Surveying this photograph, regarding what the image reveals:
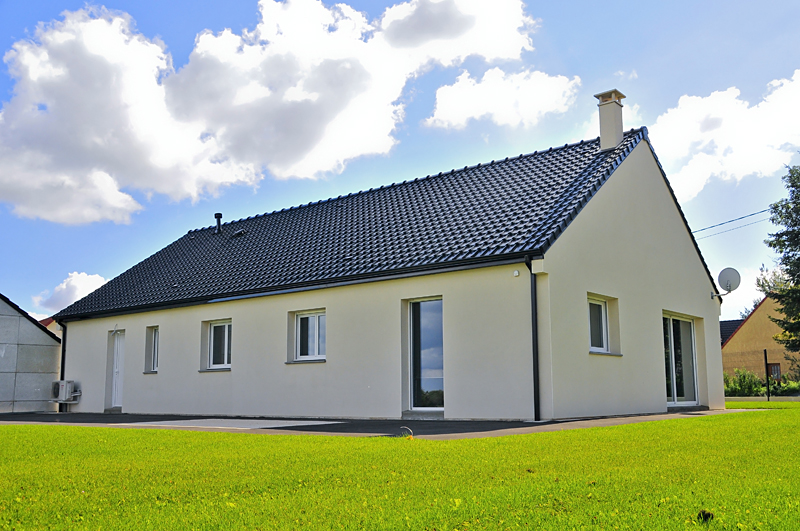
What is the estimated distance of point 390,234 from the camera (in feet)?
47.1

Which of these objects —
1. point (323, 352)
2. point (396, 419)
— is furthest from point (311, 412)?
point (396, 419)

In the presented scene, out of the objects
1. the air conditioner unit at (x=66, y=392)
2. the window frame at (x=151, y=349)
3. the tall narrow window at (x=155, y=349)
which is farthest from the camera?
the air conditioner unit at (x=66, y=392)

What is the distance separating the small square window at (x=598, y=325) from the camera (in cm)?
1241

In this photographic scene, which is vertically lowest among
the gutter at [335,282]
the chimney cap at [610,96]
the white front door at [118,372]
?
the white front door at [118,372]

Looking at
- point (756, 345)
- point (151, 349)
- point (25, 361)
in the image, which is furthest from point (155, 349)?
point (756, 345)

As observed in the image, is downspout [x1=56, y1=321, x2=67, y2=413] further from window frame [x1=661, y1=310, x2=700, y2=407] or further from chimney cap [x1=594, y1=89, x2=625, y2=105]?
window frame [x1=661, y1=310, x2=700, y2=407]

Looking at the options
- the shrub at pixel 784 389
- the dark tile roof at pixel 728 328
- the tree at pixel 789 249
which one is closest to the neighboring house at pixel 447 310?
the shrub at pixel 784 389

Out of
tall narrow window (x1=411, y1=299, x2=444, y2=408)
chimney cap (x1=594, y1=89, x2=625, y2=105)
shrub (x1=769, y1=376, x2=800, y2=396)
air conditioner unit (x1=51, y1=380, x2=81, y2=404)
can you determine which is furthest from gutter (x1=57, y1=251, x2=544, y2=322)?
shrub (x1=769, y1=376, x2=800, y2=396)

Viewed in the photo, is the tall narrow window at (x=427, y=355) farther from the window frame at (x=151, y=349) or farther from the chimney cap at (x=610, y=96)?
the window frame at (x=151, y=349)

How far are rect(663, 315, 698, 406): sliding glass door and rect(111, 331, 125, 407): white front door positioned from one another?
42.6ft

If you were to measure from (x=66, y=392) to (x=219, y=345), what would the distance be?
5.60 metres

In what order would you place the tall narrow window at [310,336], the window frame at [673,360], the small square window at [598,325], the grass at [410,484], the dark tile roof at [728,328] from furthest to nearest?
1. the dark tile roof at [728,328]
2. the window frame at [673,360]
3. the tall narrow window at [310,336]
4. the small square window at [598,325]
5. the grass at [410,484]

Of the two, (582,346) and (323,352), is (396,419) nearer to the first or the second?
(323,352)

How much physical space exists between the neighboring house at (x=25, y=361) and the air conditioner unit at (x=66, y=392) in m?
0.51
